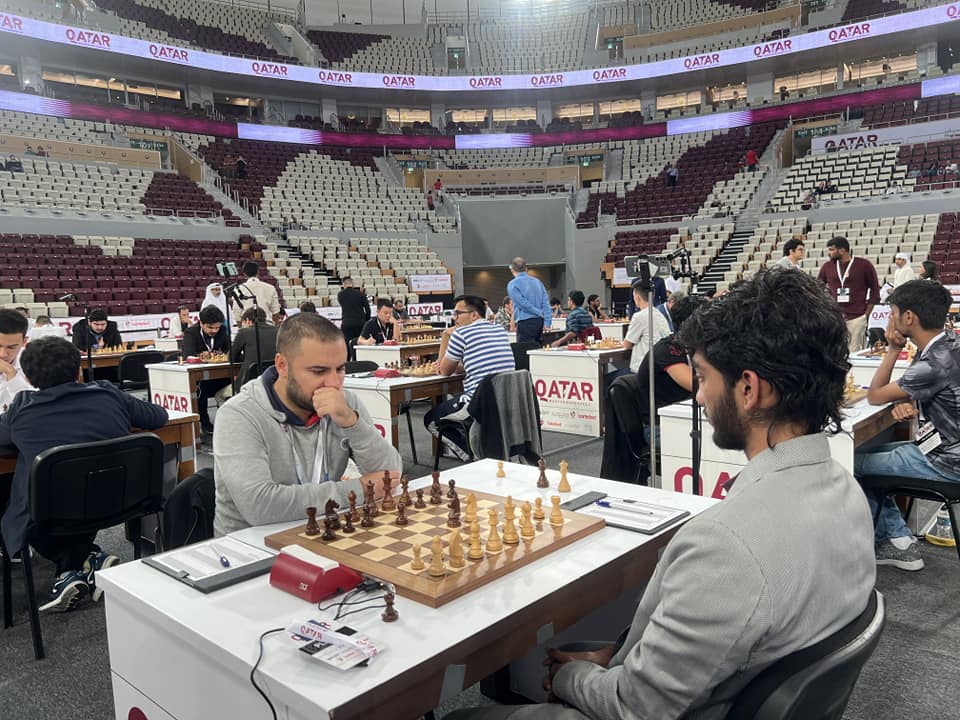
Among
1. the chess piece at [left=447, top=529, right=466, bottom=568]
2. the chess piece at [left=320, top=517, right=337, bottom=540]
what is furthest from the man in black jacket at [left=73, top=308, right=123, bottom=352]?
the chess piece at [left=447, top=529, right=466, bottom=568]

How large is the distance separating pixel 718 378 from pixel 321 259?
17.9 m

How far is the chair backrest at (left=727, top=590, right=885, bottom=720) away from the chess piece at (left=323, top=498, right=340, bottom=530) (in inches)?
41.9

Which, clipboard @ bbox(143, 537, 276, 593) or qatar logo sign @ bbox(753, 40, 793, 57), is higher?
qatar logo sign @ bbox(753, 40, 793, 57)

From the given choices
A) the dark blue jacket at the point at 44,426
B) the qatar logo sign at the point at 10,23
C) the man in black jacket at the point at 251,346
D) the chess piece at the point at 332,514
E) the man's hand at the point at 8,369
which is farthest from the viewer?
the qatar logo sign at the point at 10,23

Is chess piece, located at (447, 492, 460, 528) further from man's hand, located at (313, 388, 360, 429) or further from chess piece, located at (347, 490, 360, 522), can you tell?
man's hand, located at (313, 388, 360, 429)

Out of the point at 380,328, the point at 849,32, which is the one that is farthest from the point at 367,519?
the point at 849,32

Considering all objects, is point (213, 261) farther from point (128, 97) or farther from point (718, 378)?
point (718, 378)

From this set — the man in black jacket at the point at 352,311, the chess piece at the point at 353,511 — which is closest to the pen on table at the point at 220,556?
the chess piece at the point at 353,511

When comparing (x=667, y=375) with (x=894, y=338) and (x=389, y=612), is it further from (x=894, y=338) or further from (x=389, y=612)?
(x=389, y=612)

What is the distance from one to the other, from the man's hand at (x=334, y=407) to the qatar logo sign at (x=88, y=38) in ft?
73.4

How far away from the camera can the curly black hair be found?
1.07 metres

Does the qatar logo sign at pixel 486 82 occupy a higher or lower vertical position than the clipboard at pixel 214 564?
higher

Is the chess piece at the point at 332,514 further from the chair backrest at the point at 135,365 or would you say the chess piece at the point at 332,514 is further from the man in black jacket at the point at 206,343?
the chair backrest at the point at 135,365

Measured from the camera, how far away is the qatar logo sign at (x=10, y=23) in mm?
17922
